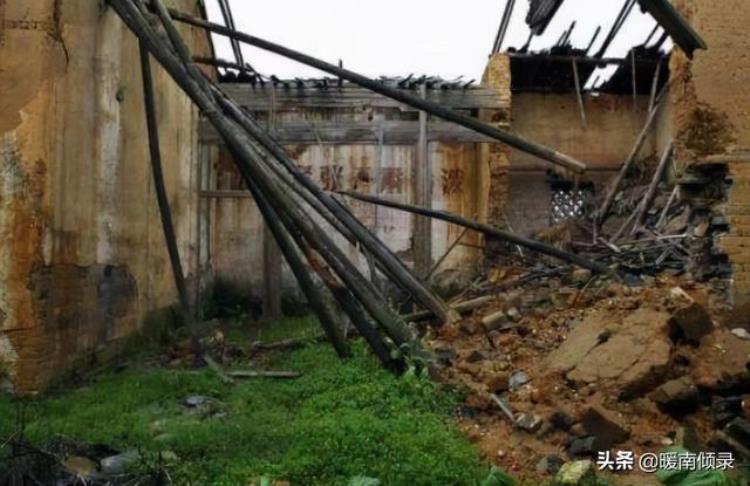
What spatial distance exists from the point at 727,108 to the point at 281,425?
5350 mm

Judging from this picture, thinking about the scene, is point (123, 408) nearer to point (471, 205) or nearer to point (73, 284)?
point (73, 284)

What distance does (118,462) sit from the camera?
3814mm

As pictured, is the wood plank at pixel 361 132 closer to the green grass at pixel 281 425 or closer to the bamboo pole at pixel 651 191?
the bamboo pole at pixel 651 191

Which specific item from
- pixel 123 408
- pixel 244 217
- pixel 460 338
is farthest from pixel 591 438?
pixel 244 217

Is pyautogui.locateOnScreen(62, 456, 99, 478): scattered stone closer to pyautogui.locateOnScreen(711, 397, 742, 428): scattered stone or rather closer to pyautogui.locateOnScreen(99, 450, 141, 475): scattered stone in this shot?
pyautogui.locateOnScreen(99, 450, 141, 475): scattered stone

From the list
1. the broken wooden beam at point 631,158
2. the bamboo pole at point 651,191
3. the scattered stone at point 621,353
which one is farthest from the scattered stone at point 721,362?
the broken wooden beam at point 631,158

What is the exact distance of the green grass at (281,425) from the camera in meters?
3.76

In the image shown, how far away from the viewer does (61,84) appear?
5738mm

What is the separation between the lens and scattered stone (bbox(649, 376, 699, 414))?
461cm

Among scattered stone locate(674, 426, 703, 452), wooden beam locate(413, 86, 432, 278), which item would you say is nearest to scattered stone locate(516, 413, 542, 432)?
scattered stone locate(674, 426, 703, 452)

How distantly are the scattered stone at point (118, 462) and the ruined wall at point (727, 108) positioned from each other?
5734mm

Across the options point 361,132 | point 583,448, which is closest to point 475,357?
point 583,448

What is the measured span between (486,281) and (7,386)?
6495mm

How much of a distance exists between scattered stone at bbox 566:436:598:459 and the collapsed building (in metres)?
2.53
